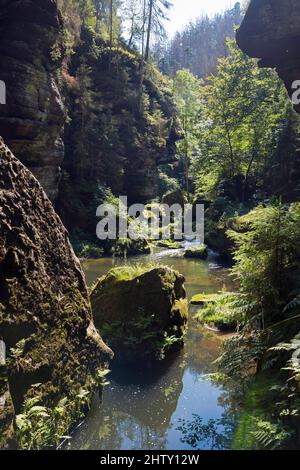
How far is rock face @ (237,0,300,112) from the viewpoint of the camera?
11.4 metres

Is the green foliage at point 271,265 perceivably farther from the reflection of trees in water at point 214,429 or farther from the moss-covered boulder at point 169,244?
the moss-covered boulder at point 169,244

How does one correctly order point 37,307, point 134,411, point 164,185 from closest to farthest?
point 37,307
point 134,411
point 164,185

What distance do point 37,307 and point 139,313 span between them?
3.17 meters

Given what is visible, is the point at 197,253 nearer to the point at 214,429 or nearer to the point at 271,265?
the point at 271,265

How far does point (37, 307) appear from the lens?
5.34 metres

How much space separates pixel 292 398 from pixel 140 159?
2982 centimetres

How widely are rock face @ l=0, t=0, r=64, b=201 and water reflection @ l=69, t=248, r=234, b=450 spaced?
47.0 ft

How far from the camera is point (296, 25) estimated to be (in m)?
11.3

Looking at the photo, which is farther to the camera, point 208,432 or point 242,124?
point 242,124

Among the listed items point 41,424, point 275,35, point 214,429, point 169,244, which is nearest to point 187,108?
point 169,244

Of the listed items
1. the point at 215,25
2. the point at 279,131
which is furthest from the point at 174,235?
the point at 215,25

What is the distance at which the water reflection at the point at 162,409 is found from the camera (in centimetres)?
532

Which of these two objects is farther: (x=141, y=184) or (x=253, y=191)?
(x=141, y=184)
